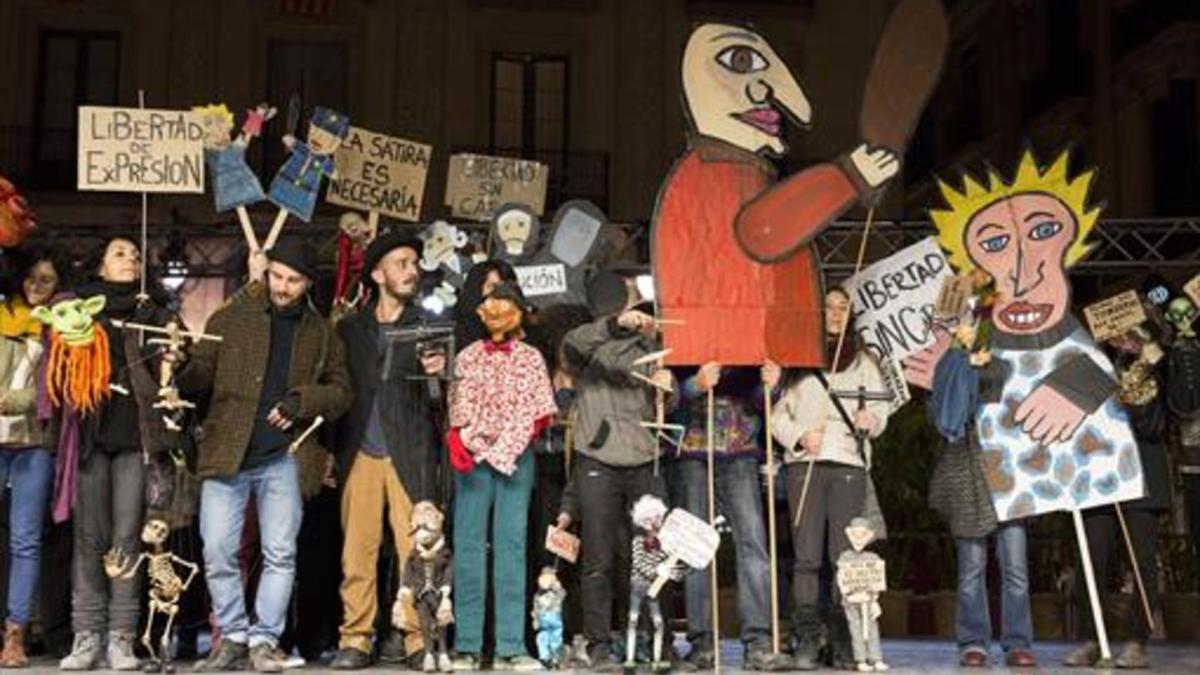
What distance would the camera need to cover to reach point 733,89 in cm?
668

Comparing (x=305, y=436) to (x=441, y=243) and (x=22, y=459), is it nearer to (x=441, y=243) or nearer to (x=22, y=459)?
(x=22, y=459)

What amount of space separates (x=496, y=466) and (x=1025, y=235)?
292cm

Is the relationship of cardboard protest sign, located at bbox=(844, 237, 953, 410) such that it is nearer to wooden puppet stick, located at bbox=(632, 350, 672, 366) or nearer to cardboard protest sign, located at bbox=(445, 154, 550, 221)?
wooden puppet stick, located at bbox=(632, 350, 672, 366)

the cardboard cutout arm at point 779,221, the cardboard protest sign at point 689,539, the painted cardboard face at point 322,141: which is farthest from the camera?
the painted cardboard face at point 322,141

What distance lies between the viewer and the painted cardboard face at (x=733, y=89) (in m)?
6.66

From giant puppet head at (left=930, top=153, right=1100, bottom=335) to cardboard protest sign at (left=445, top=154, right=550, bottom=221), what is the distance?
237 cm

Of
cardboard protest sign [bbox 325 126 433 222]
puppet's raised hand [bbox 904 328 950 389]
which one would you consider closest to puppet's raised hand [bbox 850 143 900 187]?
puppet's raised hand [bbox 904 328 950 389]

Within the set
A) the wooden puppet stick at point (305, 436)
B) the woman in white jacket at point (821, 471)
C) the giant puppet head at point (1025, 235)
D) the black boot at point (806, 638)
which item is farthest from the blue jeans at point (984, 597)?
the wooden puppet stick at point (305, 436)

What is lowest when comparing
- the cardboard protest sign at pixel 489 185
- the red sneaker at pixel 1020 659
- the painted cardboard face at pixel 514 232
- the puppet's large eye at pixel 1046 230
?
the red sneaker at pixel 1020 659

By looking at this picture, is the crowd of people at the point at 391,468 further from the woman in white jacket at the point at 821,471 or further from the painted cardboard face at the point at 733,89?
the painted cardboard face at the point at 733,89

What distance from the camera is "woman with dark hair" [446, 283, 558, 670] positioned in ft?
19.9

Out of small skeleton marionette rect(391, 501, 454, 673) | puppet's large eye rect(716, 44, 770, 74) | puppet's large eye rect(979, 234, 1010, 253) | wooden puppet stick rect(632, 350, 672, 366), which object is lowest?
small skeleton marionette rect(391, 501, 454, 673)

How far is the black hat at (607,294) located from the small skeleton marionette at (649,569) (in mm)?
948

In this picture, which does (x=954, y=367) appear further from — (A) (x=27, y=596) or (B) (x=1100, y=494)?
(A) (x=27, y=596)
